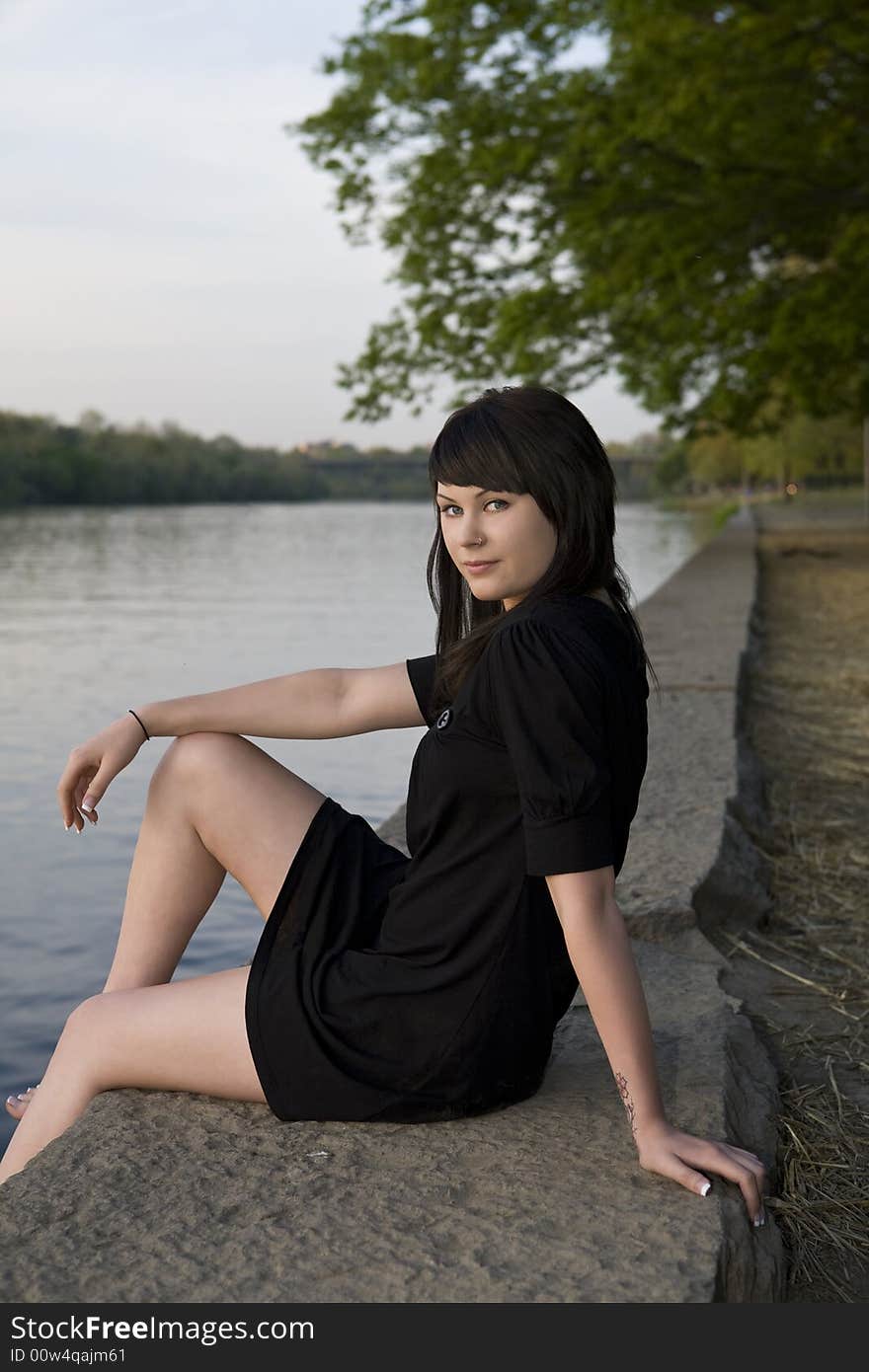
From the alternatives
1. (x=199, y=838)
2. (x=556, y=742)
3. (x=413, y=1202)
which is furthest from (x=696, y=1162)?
(x=199, y=838)

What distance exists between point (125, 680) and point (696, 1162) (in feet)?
29.6

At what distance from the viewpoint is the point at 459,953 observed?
2.30 metres

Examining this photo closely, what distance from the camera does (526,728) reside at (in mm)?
2131

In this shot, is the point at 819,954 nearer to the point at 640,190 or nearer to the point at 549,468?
the point at 549,468

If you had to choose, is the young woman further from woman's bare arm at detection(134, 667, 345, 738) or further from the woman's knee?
woman's bare arm at detection(134, 667, 345, 738)

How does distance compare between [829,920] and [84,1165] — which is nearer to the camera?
[84,1165]

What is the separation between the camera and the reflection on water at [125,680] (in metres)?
4.75

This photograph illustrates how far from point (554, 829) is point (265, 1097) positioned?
28.1 inches

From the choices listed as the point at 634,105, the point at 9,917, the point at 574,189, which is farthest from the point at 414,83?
the point at 9,917

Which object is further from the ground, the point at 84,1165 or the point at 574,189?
the point at 574,189

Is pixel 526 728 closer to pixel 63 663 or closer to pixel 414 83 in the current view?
pixel 63 663

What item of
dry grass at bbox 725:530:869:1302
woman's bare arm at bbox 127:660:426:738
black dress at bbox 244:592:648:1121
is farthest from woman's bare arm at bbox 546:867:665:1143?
woman's bare arm at bbox 127:660:426:738

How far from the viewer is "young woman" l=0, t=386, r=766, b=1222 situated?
2119 millimetres

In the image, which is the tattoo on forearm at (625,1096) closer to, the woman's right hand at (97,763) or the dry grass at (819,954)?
the dry grass at (819,954)
